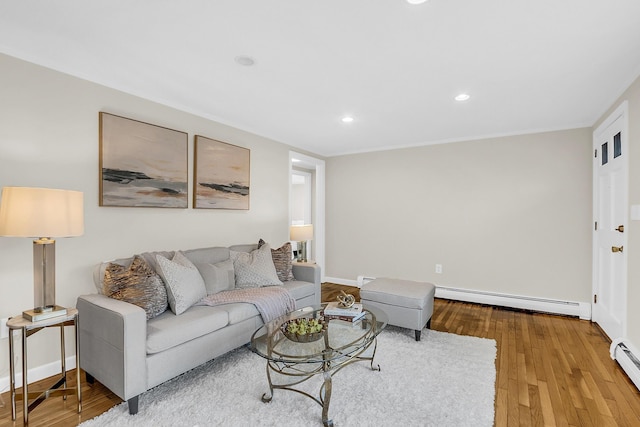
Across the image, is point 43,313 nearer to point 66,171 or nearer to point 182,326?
point 182,326

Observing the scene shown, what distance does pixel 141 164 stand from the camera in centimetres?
295

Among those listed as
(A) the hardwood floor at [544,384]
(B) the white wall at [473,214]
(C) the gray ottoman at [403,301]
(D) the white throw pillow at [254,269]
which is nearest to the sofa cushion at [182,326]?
(A) the hardwood floor at [544,384]

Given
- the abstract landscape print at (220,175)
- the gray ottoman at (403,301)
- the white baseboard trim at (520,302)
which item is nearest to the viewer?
the gray ottoman at (403,301)

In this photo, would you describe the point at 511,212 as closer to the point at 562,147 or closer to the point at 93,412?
the point at 562,147

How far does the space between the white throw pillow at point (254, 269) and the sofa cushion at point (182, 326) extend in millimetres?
629

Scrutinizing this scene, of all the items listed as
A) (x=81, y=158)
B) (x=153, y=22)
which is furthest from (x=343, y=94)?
(x=81, y=158)

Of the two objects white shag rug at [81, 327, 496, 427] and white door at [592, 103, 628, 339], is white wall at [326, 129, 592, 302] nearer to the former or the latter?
white door at [592, 103, 628, 339]

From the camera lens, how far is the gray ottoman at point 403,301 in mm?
3049

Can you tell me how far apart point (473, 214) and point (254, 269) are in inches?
123

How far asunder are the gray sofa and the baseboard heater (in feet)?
9.37

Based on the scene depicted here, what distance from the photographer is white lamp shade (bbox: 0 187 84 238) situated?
181 cm

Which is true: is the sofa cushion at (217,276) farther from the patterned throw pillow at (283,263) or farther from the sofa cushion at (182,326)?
the patterned throw pillow at (283,263)

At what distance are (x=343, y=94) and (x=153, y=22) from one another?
1.62m

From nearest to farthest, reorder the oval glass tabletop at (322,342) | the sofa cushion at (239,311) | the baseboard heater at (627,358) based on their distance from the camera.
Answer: the oval glass tabletop at (322,342), the baseboard heater at (627,358), the sofa cushion at (239,311)
